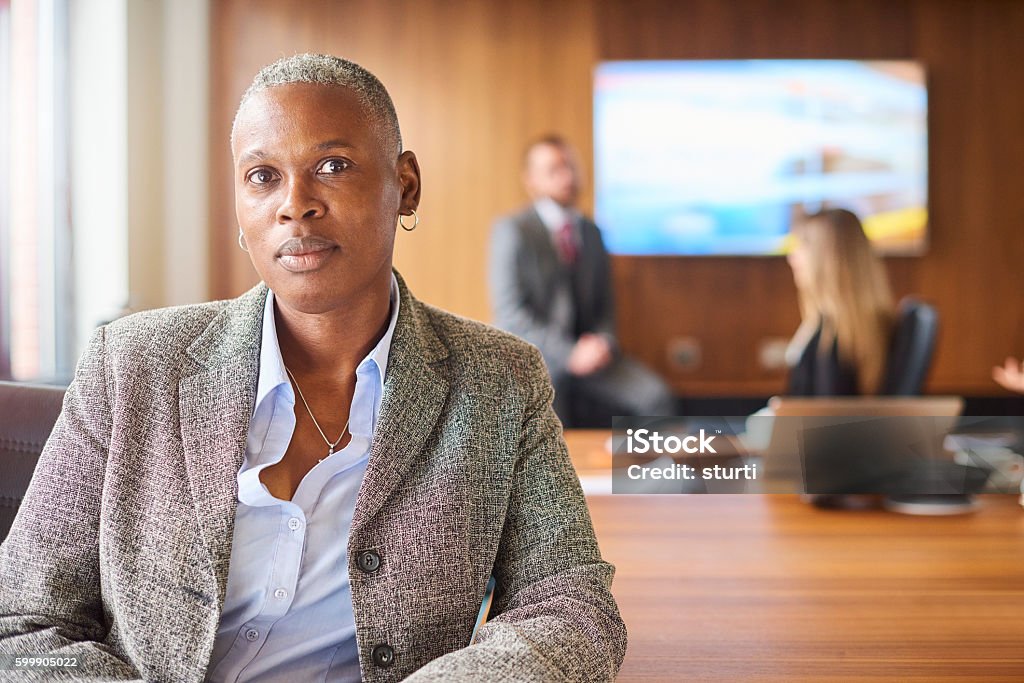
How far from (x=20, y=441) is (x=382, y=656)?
0.58 m

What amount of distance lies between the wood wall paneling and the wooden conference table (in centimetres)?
359

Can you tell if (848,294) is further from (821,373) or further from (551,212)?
(551,212)

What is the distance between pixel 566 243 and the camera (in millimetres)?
4727

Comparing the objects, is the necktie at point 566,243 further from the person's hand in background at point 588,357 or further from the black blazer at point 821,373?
the black blazer at point 821,373

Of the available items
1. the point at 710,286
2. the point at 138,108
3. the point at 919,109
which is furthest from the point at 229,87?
the point at 919,109

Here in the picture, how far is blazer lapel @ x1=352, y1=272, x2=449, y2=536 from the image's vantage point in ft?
3.20


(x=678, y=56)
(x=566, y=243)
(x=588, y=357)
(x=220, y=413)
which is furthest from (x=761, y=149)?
(x=220, y=413)

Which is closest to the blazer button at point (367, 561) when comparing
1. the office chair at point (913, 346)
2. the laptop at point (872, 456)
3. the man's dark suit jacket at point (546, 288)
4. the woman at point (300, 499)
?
the woman at point (300, 499)

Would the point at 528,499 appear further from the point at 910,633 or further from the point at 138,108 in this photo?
the point at 138,108

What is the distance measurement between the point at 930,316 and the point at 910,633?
6.02ft

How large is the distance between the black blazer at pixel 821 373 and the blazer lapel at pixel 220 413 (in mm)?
1980

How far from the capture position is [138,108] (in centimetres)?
471

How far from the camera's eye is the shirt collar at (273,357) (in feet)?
3.42

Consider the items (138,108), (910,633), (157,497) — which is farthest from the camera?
(138,108)
